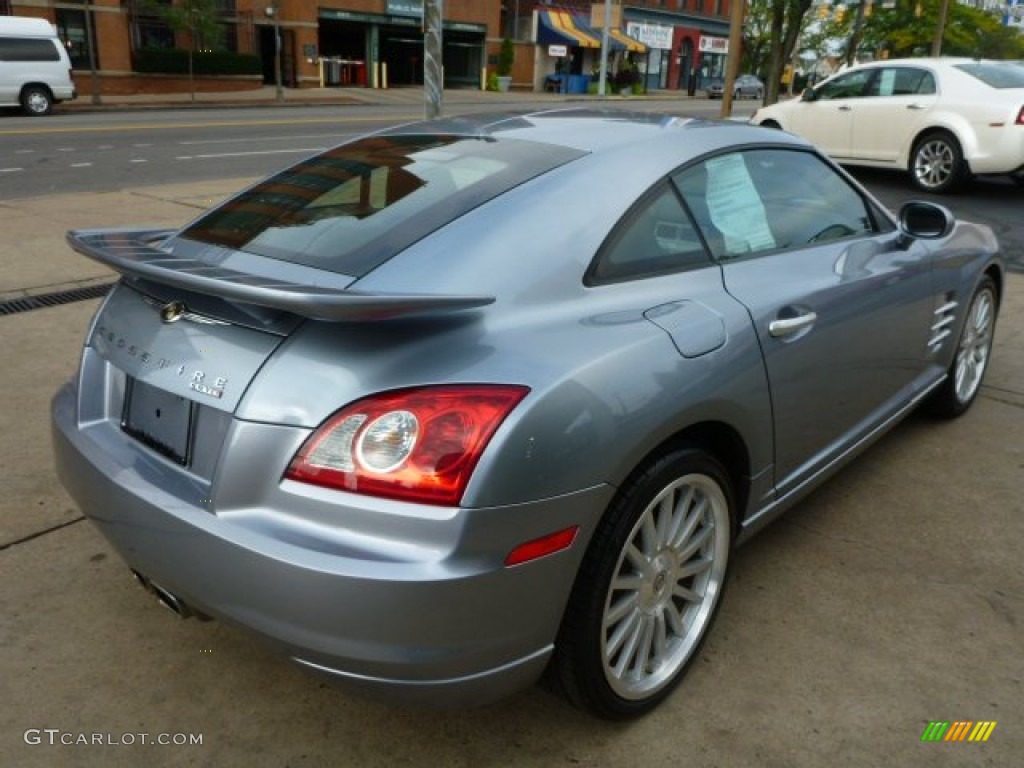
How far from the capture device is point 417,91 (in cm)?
4050

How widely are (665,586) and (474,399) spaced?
864mm

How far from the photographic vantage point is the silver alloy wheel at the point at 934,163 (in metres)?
10.9

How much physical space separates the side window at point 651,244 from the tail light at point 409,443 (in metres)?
0.57

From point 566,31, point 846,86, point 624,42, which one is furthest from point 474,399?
point 624,42

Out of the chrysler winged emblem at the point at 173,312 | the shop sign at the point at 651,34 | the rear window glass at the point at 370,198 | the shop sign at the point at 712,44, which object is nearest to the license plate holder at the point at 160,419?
the chrysler winged emblem at the point at 173,312

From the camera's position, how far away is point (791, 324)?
2684 millimetres

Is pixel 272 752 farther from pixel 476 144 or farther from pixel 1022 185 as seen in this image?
pixel 1022 185

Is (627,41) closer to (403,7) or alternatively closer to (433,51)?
(403,7)

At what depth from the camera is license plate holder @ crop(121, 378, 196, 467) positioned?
2.11 meters

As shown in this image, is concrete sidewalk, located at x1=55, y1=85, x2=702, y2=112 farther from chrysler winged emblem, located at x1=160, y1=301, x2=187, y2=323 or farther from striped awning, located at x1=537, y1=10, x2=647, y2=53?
chrysler winged emblem, located at x1=160, y1=301, x2=187, y2=323

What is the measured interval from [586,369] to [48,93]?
83.7ft

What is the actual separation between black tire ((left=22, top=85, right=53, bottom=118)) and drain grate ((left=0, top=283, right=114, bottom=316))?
65.4 ft

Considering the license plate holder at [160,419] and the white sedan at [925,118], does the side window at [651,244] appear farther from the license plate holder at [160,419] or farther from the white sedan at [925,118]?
the white sedan at [925,118]

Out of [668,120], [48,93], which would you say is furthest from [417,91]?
[668,120]
